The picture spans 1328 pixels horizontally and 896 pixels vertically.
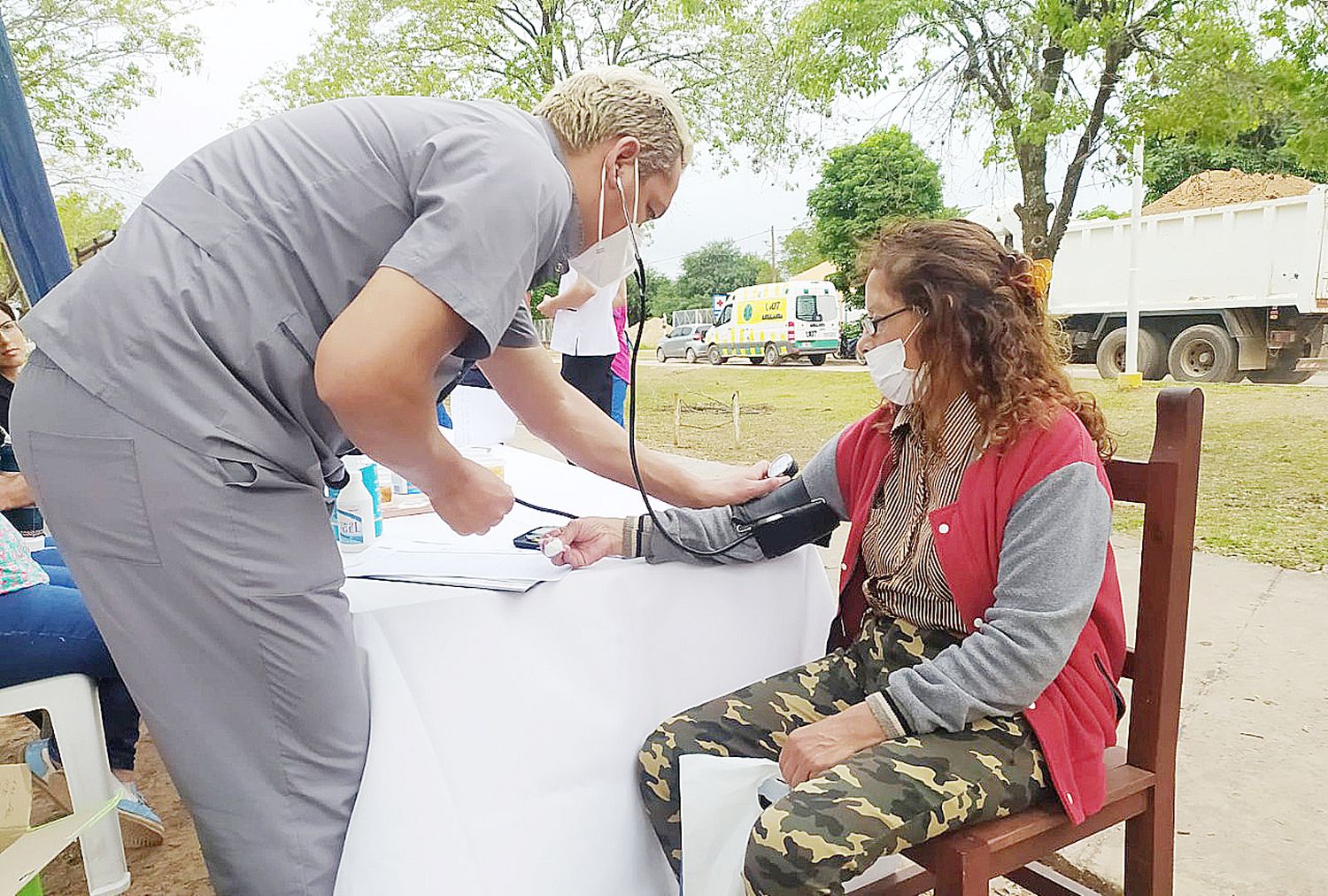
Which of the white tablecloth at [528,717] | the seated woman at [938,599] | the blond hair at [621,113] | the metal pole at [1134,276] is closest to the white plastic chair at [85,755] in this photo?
the white tablecloth at [528,717]

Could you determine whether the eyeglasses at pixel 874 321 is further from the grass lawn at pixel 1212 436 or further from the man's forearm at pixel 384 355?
the man's forearm at pixel 384 355

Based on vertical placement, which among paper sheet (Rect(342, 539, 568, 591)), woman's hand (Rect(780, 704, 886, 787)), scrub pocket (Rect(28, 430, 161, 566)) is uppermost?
scrub pocket (Rect(28, 430, 161, 566))

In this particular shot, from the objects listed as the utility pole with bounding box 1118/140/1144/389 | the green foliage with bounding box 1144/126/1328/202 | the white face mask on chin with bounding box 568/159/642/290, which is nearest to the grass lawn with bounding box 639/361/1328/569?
the utility pole with bounding box 1118/140/1144/389

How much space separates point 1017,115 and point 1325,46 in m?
1.63

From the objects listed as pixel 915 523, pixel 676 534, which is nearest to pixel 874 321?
pixel 915 523

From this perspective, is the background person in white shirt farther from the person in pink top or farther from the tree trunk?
the tree trunk

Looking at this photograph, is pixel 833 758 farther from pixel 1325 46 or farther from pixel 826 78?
pixel 826 78

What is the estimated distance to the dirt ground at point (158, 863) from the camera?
165 cm

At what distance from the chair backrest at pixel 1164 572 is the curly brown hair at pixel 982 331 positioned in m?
0.08

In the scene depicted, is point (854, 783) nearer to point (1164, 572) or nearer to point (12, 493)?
point (1164, 572)

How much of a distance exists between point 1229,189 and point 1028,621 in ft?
37.1

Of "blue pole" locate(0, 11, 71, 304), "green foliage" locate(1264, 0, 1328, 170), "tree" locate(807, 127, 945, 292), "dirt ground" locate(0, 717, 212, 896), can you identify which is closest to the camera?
"dirt ground" locate(0, 717, 212, 896)

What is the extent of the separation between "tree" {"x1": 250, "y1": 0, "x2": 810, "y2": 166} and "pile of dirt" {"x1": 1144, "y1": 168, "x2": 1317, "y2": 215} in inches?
164

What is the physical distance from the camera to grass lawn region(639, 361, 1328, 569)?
4.13m
